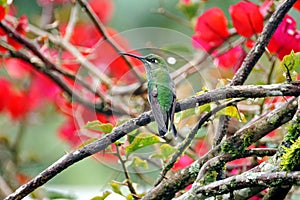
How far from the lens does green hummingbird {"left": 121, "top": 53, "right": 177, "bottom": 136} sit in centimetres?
61

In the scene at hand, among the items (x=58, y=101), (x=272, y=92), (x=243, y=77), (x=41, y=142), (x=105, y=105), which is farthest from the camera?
(x=41, y=142)

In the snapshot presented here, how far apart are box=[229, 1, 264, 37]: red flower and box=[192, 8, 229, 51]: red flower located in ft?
0.30

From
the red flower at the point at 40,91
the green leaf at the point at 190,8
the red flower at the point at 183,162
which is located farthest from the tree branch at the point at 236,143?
the red flower at the point at 40,91

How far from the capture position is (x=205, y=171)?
27.2 inches

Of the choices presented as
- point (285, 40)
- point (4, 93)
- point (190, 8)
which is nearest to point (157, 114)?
point (285, 40)

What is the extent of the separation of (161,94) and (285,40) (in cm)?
33

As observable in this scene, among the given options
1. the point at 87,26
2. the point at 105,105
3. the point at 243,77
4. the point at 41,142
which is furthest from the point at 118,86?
the point at 41,142

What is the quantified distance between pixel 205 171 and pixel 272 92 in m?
0.12

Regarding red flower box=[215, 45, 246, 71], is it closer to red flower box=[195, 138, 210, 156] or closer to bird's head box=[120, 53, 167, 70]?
red flower box=[195, 138, 210, 156]

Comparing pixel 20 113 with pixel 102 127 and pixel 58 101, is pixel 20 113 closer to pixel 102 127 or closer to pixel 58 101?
pixel 58 101

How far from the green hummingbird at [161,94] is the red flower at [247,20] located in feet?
1.08

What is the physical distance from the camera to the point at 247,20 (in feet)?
3.14

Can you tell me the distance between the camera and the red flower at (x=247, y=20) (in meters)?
0.96

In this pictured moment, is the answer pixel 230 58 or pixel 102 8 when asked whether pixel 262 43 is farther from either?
pixel 102 8
